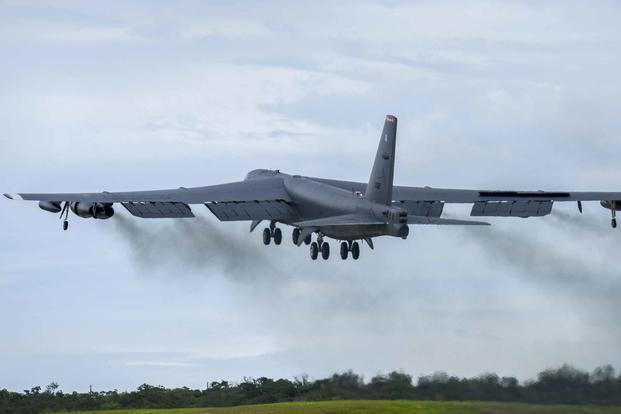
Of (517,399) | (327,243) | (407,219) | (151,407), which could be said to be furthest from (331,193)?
(151,407)

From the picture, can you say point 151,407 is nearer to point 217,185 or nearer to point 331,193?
point 217,185

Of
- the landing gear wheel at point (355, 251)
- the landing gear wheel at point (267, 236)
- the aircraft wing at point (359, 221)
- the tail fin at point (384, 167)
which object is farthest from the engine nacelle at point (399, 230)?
the landing gear wheel at point (267, 236)

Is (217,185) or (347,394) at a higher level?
(217,185)

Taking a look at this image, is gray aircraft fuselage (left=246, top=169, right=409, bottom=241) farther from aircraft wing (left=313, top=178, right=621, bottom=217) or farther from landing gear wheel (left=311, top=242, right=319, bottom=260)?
aircraft wing (left=313, top=178, right=621, bottom=217)

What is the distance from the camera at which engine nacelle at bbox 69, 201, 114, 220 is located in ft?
309

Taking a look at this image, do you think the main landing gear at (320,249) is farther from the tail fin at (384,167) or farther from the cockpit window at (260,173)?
the cockpit window at (260,173)

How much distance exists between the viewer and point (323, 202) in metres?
90.7

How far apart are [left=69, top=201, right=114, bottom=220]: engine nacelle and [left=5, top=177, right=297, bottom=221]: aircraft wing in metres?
0.29

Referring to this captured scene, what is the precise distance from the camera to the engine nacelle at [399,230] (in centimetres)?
8162

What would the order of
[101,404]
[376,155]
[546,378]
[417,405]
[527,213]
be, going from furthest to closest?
1. [101,404]
2. [527,213]
3. [376,155]
4. [417,405]
5. [546,378]

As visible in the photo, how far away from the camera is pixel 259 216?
308ft

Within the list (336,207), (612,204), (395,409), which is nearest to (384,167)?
(336,207)

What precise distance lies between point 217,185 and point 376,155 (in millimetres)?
16017

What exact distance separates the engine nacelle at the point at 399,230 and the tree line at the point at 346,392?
327 inches
